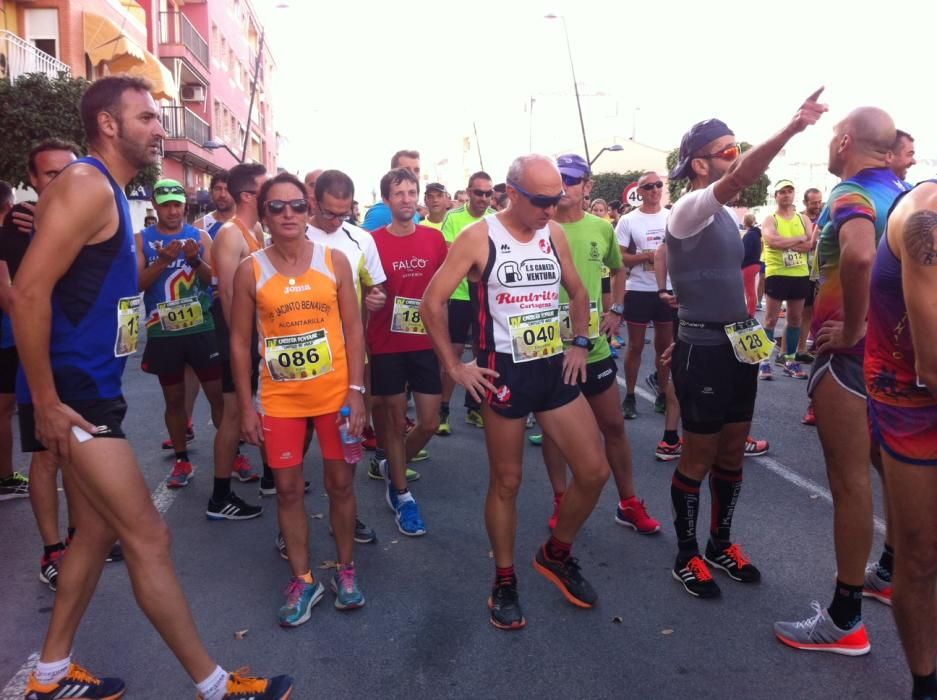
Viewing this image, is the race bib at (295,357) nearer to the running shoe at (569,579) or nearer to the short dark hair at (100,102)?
the short dark hair at (100,102)

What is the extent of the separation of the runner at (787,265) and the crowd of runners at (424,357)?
4.29 meters

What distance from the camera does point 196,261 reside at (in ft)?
16.5

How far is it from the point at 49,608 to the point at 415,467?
273 cm

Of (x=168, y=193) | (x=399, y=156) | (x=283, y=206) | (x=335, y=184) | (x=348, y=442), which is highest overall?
(x=399, y=156)

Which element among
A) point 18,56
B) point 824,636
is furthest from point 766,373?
point 18,56

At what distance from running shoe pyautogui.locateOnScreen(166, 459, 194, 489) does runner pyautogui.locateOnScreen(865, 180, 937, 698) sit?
14.7 ft

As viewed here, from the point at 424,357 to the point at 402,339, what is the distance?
185mm

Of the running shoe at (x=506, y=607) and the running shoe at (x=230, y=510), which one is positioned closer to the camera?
the running shoe at (x=506, y=607)

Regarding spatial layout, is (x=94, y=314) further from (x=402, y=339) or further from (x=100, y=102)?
(x=402, y=339)

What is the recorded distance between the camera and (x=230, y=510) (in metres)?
4.79

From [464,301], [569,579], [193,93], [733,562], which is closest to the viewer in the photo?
[569,579]

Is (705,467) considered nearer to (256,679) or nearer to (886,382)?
(886,382)

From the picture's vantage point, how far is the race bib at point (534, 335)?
134 inches

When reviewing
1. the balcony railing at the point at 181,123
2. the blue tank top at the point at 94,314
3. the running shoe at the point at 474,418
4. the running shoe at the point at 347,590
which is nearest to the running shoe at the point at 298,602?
the running shoe at the point at 347,590
